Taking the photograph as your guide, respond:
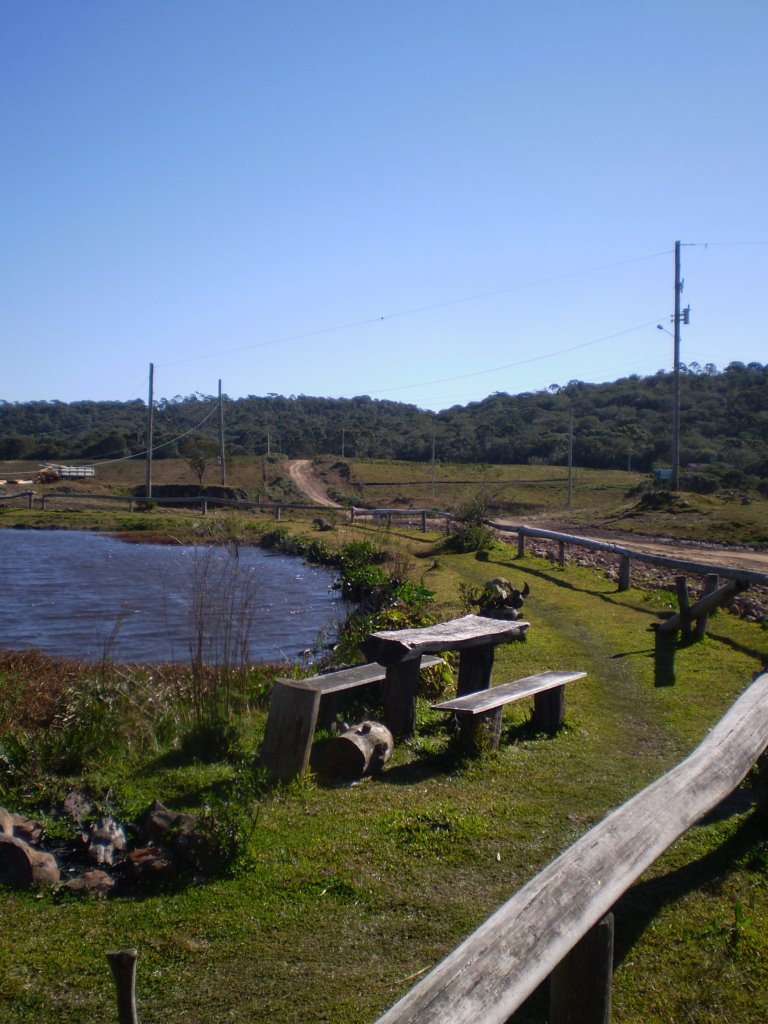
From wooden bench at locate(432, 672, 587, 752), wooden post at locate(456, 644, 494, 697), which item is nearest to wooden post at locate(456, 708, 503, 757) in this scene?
wooden bench at locate(432, 672, 587, 752)

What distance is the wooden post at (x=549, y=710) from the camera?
25.0ft

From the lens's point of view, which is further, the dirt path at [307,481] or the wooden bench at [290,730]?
the dirt path at [307,481]

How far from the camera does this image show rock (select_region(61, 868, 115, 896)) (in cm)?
488

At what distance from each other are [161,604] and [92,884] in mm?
14504

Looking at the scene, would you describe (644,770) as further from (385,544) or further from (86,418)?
(86,418)

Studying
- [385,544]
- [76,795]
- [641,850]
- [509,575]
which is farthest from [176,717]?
[385,544]

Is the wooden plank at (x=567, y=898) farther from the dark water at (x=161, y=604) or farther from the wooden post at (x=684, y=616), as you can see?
the wooden post at (x=684, y=616)

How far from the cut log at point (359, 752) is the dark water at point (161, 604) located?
5.72ft

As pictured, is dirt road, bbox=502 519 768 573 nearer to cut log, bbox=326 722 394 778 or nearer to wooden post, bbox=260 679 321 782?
cut log, bbox=326 722 394 778

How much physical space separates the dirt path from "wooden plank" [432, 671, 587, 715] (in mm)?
46553

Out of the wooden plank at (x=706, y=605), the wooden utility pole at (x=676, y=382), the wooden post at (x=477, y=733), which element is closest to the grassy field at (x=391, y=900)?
the wooden post at (x=477, y=733)

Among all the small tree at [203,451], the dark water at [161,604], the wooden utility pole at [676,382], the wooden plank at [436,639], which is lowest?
the dark water at [161,604]

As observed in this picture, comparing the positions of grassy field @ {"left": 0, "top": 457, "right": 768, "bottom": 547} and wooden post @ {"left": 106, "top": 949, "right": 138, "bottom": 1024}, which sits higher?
wooden post @ {"left": 106, "top": 949, "right": 138, "bottom": 1024}

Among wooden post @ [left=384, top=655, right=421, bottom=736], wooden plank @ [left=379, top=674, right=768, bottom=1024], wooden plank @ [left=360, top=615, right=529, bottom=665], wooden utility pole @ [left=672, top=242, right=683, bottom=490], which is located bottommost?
wooden post @ [left=384, top=655, right=421, bottom=736]
